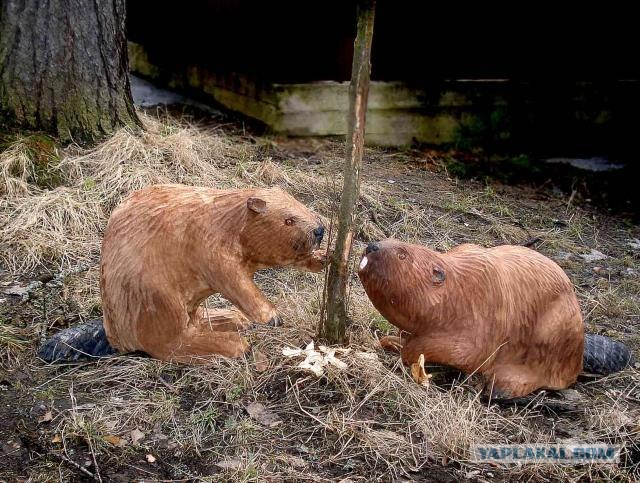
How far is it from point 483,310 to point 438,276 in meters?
0.26

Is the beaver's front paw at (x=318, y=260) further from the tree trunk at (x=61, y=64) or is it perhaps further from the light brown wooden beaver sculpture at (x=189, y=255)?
the tree trunk at (x=61, y=64)

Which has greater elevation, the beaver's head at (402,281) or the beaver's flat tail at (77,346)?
the beaver's head at (402,281)

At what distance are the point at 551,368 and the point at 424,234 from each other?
2.30m

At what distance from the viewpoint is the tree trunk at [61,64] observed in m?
5.74

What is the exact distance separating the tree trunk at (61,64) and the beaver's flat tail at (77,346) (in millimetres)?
2702

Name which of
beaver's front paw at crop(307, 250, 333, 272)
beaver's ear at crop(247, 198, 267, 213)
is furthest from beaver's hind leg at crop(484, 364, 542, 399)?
beaver's ear at crop(247, 198, 267, 213)

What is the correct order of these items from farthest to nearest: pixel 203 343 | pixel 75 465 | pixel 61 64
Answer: pixel 61 64 < pixel 203 343 < pixel 75 465

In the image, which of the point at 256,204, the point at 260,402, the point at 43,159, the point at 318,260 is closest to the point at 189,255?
the point at 256,204

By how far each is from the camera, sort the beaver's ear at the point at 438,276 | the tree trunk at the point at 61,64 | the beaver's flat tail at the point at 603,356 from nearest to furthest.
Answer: the beaver's ear at the point at 438,276 → the beaver's flat tail at the point at 603,356 → the tree trunk at the point at 61,64

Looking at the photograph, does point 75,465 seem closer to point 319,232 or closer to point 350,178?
point 319,232

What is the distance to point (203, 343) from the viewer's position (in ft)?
11.7

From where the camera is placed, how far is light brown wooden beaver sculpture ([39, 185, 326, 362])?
334 cm

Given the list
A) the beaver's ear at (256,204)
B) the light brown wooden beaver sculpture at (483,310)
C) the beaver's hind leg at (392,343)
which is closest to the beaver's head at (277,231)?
the beaver's ear at (256,204)

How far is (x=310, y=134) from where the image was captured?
7.94 metres
